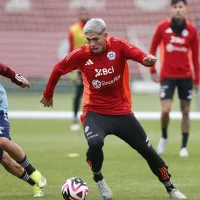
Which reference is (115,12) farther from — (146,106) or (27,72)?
(146,106)

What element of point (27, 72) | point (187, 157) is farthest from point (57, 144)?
point (27, 72)

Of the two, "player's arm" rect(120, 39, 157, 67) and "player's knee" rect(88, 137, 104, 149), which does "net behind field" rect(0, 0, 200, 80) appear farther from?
"player's knee" rect(88, 137, 104, 149)

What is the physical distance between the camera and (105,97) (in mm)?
8906

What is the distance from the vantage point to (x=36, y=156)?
43.2ft

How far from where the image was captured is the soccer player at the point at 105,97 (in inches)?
340

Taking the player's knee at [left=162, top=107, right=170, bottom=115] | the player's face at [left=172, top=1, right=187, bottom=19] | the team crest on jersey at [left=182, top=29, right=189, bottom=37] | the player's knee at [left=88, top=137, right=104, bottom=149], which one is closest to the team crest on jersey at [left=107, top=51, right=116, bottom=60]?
the player's knee at [left=88, top=137, right=104, bottom=149]

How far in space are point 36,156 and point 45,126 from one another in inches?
196

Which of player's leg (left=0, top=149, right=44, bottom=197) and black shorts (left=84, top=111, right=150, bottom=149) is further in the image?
player's leg (left=0, top=149, right=44, bottom=197)

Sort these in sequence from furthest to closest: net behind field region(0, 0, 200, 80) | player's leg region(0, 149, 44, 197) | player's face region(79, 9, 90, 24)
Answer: net behind field region(0, 0, 200, 80), player's face region(79, 9, 90, 24), player's leg region(0, 149, 44, 197)

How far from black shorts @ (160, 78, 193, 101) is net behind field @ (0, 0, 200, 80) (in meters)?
14.8

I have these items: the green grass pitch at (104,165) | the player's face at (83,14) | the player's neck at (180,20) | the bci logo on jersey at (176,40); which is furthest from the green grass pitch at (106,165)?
the player's face at (83,14)

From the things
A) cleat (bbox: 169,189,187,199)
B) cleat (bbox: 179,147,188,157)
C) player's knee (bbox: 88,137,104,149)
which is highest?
player's knee (bbox: 88,137,104,149)

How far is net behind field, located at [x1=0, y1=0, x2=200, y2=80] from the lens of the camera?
28.0 m

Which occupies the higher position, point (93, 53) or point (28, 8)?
point (93, 53)
